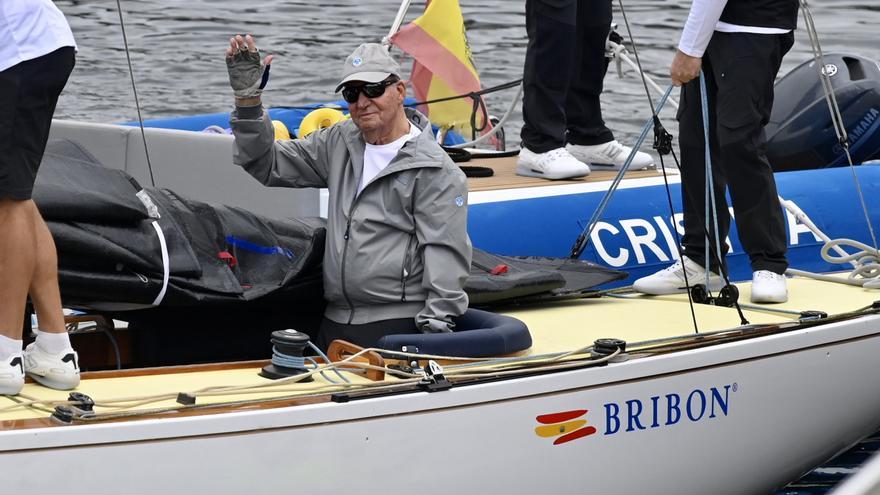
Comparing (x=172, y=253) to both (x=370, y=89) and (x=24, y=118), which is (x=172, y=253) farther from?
(x=24, y=118)

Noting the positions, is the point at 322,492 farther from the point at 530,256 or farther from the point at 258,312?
the point at 530,256

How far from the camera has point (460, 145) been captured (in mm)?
7195

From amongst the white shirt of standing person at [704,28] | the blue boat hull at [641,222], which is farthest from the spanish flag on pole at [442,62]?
the white shirt of standing person at [704,28]

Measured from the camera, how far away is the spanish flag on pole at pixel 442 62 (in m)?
7.28

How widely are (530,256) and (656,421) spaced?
1329 millimetres

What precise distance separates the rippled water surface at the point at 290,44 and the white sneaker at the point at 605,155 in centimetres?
443

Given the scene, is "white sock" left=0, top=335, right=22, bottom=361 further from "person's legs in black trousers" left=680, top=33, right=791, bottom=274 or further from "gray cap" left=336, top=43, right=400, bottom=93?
"person's legs in black trousers" left=680, top=33, right=791, bottom=274

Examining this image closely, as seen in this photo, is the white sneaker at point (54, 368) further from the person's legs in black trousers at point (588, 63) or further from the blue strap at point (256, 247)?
the person's legs in black trousers at point (588, 63)

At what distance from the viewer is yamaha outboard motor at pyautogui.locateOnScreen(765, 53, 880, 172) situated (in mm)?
6824

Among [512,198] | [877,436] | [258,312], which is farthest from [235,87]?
[877,436]

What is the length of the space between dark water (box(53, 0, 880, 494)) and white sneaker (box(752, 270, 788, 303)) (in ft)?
19.1

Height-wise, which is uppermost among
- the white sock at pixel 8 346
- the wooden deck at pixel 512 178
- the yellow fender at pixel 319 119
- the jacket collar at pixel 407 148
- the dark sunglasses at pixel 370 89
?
the dark sunglasses at pixel 370 89

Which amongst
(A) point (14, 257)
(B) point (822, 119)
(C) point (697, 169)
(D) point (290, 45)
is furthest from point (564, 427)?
(D) point (290, 45)

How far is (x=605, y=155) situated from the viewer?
20.6 ft
